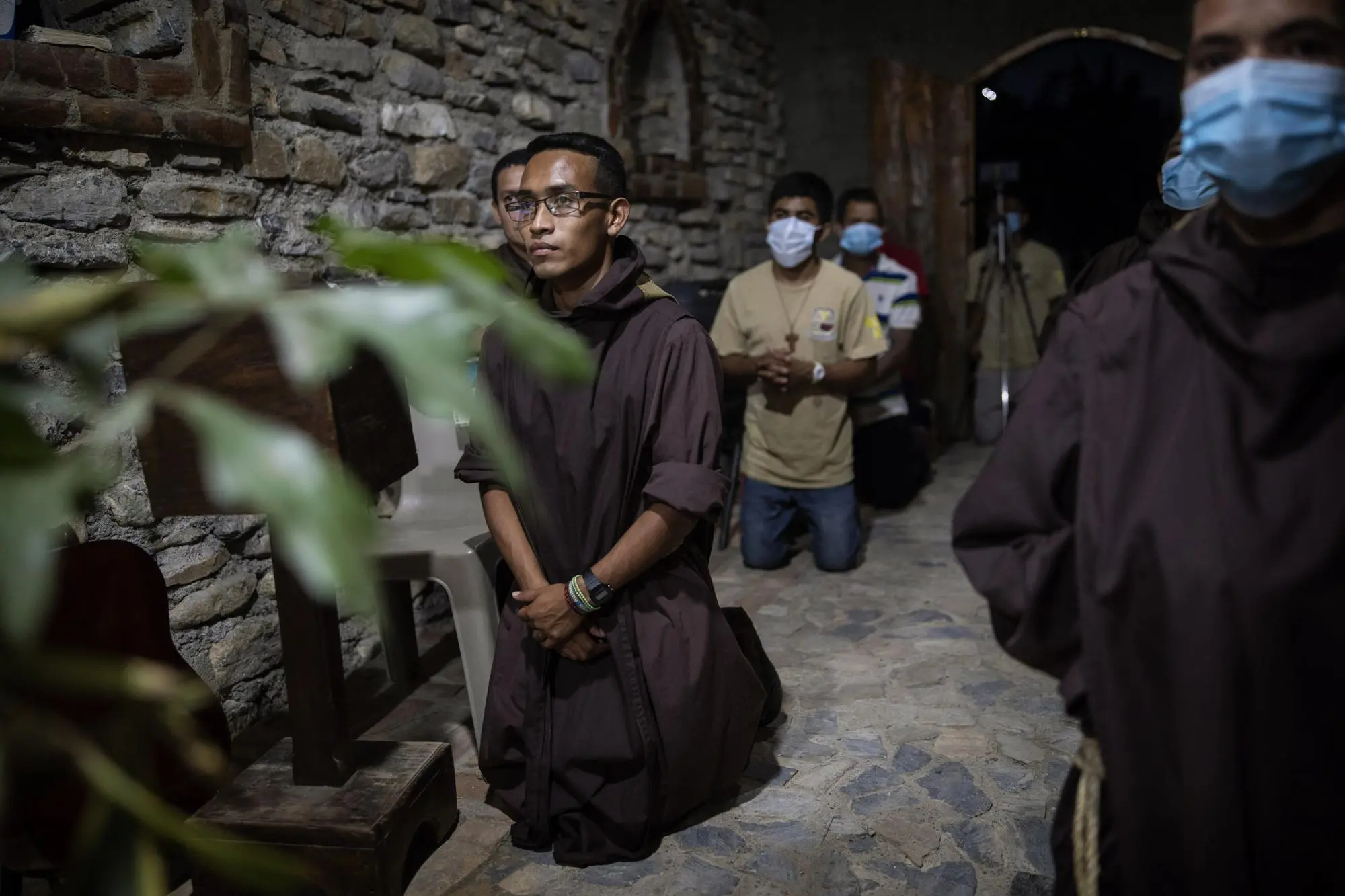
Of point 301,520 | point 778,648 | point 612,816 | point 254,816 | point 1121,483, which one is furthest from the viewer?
point 778,648

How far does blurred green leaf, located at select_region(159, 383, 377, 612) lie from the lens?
0.40 m

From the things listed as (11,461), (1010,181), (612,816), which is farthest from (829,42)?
(11,461)

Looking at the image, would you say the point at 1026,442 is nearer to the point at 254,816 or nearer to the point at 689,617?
the point at 689,617

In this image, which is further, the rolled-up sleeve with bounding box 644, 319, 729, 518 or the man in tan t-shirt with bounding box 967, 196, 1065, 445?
the man in tan t-shirt with bounding box 967, 196, 1065, 445

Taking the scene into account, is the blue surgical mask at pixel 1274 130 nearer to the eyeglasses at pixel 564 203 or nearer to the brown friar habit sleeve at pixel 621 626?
the brown friar habit sleeve at pixel 621 626

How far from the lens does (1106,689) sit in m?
1.13

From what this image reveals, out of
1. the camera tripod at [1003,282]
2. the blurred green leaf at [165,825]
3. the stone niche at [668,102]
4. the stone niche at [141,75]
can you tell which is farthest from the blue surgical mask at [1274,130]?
the camera tripod at [1003,282]

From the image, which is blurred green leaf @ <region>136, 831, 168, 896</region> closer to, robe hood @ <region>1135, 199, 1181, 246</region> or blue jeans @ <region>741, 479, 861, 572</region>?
robe hood @ <region>1135, 199, 1181, 246</region>

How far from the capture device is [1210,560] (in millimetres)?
1055

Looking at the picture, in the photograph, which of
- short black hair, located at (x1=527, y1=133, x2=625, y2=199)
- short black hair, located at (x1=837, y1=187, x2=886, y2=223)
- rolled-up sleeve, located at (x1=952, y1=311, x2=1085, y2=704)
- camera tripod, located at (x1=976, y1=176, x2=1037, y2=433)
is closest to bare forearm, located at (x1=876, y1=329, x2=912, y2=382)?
short black hair, located at (x1=837, y1=187, x2=886, y2=223)

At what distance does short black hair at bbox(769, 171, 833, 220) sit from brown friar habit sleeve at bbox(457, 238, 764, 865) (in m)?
1.93

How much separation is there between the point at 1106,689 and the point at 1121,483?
23cm

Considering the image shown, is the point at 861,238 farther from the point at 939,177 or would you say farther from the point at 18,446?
the point at 18,446

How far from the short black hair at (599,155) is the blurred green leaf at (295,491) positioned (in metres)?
1.97
